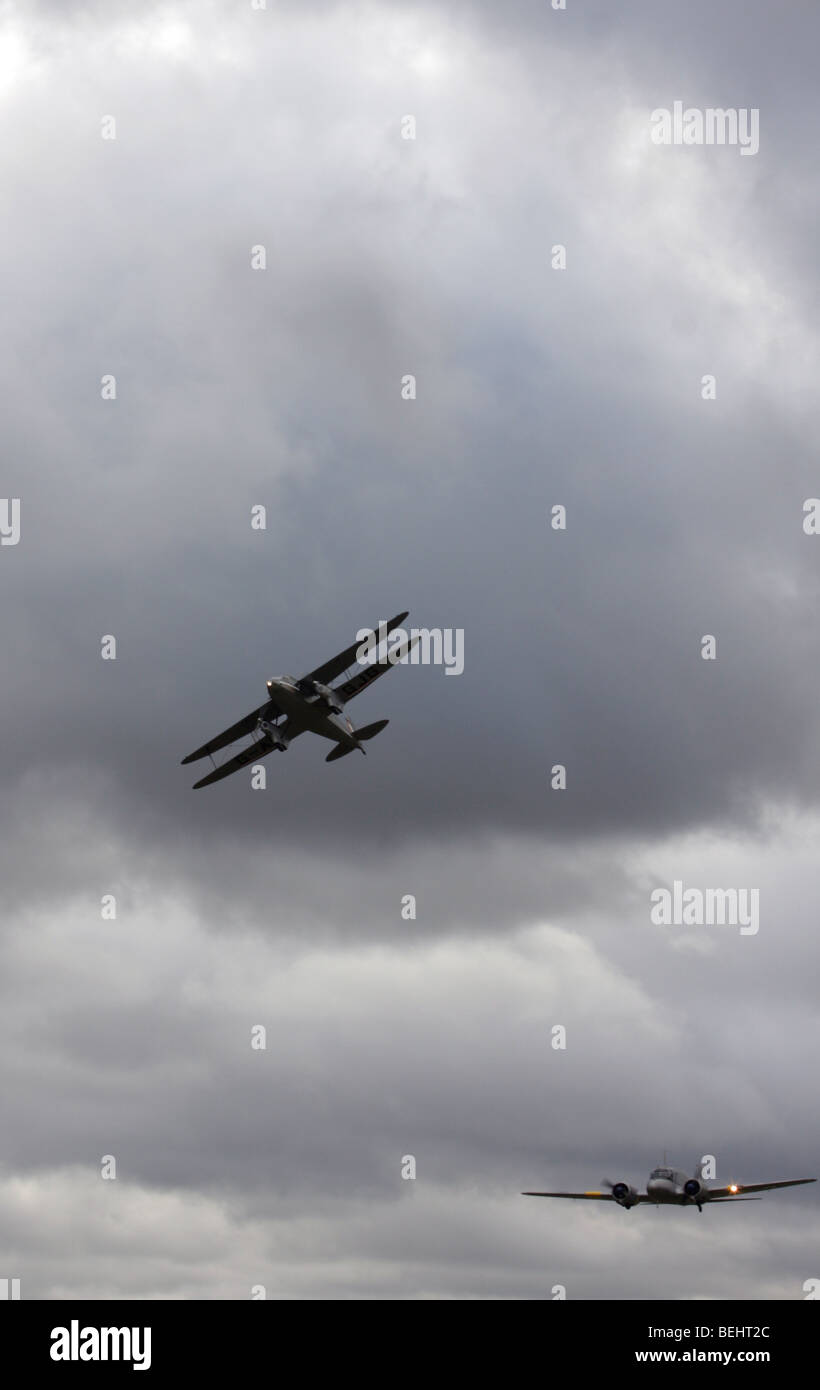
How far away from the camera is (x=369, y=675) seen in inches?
5133

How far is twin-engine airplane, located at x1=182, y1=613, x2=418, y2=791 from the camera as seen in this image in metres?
124

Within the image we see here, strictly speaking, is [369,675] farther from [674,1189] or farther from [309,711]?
[674,1189]

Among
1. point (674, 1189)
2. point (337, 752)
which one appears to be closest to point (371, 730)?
point (337, 752)

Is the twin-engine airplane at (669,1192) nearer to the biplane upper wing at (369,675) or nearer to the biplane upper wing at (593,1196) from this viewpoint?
the biplane upper wing at (593,1196)

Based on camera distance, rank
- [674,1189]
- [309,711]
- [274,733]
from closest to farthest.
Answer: [309,711], [274,733], [674,1189]

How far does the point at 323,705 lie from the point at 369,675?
6142 mm

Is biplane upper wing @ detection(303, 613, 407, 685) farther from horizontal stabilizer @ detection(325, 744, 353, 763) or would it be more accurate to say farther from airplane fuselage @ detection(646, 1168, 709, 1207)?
airplane fuselage @ detection(646, 1168, 709, 1207)

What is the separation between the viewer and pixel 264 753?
453ft
